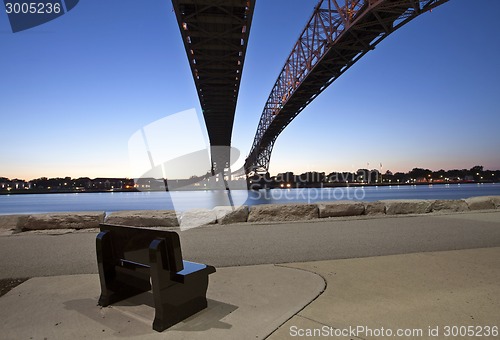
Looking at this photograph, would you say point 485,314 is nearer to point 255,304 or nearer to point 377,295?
point 377,295

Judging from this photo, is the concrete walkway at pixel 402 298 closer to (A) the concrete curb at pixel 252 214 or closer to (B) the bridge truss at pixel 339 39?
(A) the concrete curb at pixel 252 214

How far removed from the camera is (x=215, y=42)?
16453mm

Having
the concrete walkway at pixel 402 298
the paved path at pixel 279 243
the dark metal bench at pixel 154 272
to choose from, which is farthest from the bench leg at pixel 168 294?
the paved path at pixel 279 243

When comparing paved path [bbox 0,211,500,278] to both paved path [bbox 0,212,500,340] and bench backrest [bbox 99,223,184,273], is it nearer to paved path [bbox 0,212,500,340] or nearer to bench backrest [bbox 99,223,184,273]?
paved path [bbox 0,212,500,340]

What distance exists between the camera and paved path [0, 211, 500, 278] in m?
3.13

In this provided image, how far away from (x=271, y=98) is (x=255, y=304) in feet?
141

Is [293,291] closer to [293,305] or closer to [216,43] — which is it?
[293,305]

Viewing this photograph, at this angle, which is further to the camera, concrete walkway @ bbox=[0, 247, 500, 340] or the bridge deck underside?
the bridge deck underside

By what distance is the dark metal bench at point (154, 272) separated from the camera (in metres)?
1.77

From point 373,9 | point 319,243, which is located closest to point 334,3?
point 373,9

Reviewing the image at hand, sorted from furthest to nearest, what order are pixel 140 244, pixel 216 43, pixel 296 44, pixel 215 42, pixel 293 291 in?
1. pixel 296 44
2. pixel 216 43
3. pixel 215 42
4. pixel 293 291
5. pixel 140 244

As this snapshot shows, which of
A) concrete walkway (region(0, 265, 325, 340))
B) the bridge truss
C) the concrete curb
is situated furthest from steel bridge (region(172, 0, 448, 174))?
concrete walkway (region(0, 265, 325, 340))

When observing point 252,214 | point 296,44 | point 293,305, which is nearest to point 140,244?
point 293,305

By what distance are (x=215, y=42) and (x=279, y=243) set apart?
15.0m
